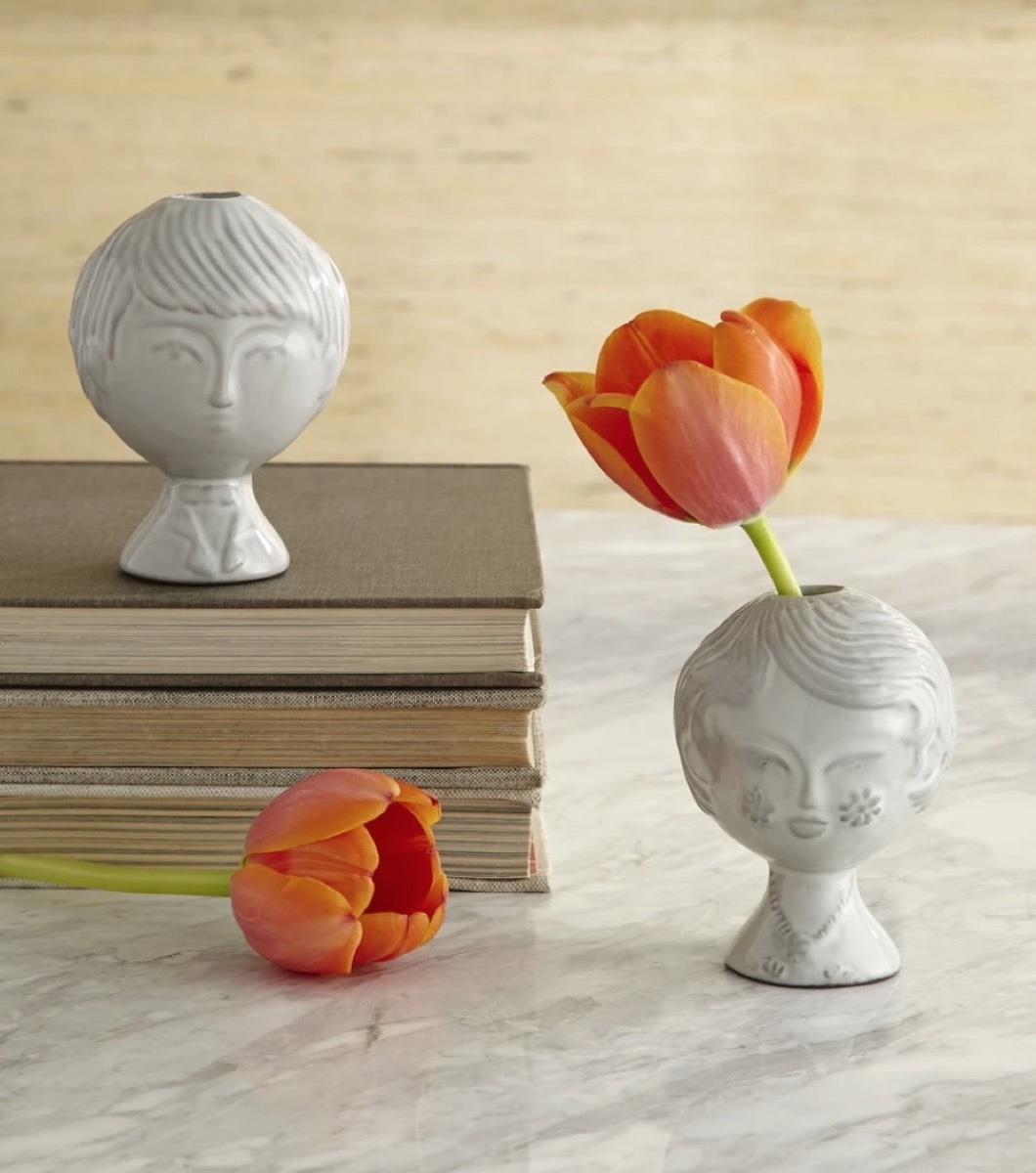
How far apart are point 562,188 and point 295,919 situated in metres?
2.47

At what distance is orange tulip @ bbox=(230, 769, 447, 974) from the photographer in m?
0.57

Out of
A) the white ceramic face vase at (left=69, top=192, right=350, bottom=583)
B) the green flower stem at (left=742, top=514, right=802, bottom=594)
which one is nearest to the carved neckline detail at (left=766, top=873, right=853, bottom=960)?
the green flower stem at (left=742, top=514, right=802, bottom=594)

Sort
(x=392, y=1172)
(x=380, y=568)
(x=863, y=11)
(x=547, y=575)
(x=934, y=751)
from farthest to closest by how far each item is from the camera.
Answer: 1. (x=863, y=11)
2. (x=547, y=575)
3. (x=380, y=568)
4. (x=934, y=751)
5. (x=392, y=1172)

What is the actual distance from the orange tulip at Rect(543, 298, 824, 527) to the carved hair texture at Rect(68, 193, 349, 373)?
161mm

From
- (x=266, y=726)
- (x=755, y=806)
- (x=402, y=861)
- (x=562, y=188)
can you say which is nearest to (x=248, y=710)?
(x=266, y=726)

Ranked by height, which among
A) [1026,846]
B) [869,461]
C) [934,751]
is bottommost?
[869,461]

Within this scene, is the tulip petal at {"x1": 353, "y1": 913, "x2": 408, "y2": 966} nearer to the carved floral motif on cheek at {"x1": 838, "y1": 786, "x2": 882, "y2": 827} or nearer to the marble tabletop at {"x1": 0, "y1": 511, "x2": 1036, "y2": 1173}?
the marble tabletop at {"x1": 0, "y1": 511, "x2": 1036, "y2": 1173}

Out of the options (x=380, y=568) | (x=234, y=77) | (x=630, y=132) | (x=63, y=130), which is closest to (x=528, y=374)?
(x=630, y=132)

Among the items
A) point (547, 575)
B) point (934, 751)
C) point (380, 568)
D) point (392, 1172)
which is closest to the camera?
point (392, 1172)

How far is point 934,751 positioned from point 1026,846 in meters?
0.19

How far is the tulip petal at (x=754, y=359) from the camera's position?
1.79ft

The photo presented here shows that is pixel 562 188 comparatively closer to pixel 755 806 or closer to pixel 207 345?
pixel 207 345

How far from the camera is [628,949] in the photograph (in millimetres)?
638

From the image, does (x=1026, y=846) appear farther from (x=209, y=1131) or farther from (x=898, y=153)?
(x=898, y=153)
